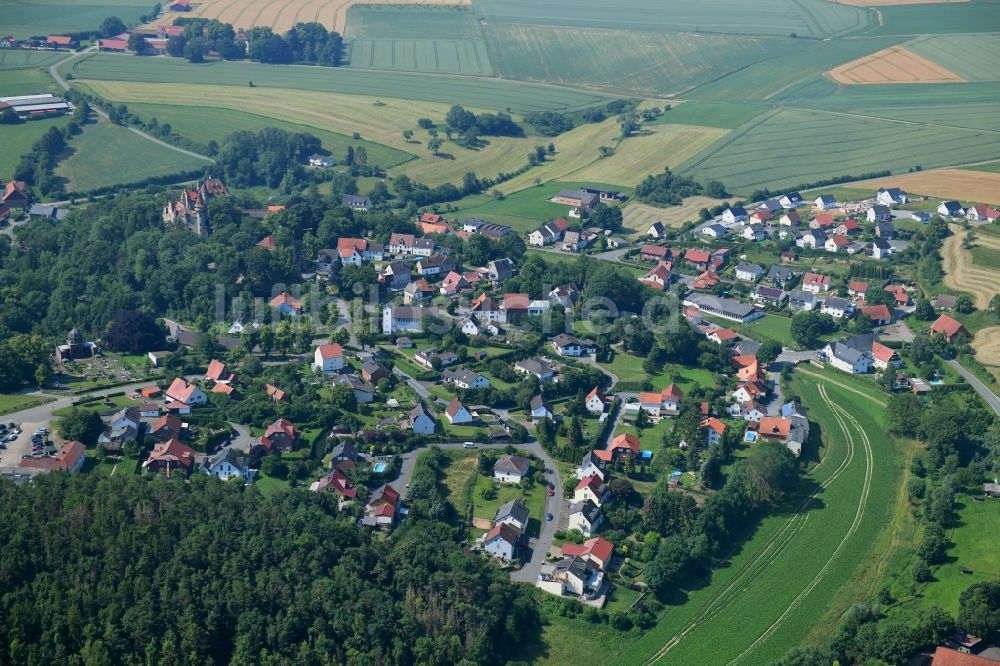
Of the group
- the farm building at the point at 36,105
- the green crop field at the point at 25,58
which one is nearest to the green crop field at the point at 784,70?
the farm building at the point at 36,105

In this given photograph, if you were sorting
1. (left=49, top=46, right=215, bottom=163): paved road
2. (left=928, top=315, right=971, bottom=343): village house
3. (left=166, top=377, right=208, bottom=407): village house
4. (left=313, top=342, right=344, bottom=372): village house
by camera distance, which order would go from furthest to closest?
(left=49, top=46, right=215, bottom=163): paved road < (left=928, top=315, right=971, bottom=343): village house < (left=313, top=342, right=344, bottom=372): village house < (left=166, top=377, right=208, bottom=407): village house

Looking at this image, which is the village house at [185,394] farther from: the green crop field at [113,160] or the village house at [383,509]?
the green crop field at [113,160]

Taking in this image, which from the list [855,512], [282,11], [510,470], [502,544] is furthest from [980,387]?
[282,11]

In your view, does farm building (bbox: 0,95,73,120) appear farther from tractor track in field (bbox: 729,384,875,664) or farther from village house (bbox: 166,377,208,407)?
tractor track in field (bbox: 729,384,875,664)

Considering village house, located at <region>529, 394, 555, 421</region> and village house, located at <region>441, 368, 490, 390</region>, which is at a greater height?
village house, located at <region>441, 368, 490, 390</region>

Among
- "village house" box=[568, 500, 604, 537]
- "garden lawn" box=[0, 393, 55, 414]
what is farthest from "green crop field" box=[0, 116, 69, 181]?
"village house" box=[568, 500, 604, 537]
